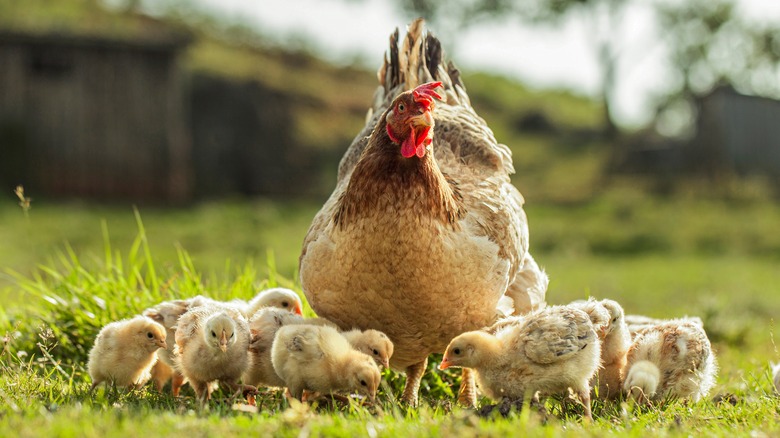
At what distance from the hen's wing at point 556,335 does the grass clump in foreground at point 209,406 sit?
333mm

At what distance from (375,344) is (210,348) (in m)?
1.00

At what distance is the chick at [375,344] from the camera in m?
4.87

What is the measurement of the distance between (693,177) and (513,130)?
819 centimetres

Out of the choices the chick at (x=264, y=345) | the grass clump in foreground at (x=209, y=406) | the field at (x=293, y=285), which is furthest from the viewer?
the chick at (x=264, y=345)

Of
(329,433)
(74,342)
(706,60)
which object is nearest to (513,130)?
(706,60)

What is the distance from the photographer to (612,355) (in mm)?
5500

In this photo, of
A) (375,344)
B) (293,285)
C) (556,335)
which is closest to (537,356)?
(556,335)

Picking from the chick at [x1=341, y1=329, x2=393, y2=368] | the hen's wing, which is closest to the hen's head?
the chick at [x1=341, y1=329, x2=393, y2=368]

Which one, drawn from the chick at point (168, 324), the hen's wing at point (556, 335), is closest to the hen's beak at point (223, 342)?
the chick at point (168, 324)

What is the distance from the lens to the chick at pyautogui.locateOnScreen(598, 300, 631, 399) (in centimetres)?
546

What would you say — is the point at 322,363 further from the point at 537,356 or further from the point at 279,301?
the point at 279,301

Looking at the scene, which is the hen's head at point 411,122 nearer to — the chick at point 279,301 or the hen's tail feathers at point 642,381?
the chick at point 279,301

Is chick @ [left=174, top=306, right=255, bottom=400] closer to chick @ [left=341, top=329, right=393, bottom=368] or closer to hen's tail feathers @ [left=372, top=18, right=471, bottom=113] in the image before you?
chick @ [left=341, top=329, right=393, bottom=368]

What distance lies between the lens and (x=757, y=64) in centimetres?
3875
